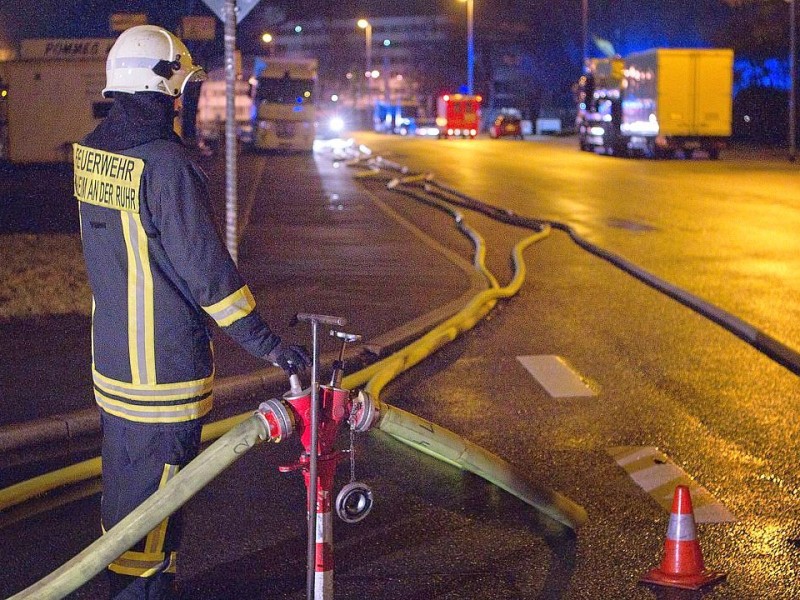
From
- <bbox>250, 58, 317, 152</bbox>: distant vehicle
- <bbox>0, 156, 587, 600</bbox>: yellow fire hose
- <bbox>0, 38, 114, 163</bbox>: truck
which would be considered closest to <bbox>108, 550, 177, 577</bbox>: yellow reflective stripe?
<bbox>0, 156, 587, 600</bbox>: yellow fire hose

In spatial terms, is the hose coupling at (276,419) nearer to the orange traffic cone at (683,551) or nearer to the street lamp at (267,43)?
the orange traffic cone at (683,551)

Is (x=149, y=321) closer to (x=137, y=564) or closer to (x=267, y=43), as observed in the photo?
(x=137, y=564)

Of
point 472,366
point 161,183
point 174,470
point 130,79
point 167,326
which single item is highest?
point 130,79

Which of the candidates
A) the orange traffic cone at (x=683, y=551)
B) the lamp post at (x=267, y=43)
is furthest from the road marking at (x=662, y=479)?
the lamp post at (x=267, y=43)

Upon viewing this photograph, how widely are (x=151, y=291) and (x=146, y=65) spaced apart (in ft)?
2.39

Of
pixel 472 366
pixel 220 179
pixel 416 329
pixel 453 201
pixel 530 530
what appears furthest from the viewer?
pixel 220 179

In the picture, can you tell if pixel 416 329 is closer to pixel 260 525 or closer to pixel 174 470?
pixel 260 525

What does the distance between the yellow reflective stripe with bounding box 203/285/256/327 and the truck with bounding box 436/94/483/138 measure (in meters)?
67.4

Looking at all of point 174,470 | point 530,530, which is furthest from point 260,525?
point 174,470

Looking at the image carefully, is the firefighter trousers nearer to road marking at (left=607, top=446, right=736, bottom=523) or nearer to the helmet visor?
the helmet visor

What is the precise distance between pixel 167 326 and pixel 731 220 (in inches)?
672

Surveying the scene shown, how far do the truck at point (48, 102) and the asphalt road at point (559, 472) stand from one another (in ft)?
74.9

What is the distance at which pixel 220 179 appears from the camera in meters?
29.5

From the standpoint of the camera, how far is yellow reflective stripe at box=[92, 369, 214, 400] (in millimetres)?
3828
